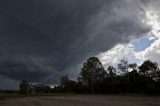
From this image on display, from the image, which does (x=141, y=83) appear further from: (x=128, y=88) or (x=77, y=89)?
(x=77, y=89)

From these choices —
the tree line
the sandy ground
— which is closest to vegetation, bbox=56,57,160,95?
the tree line

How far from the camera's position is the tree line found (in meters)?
113

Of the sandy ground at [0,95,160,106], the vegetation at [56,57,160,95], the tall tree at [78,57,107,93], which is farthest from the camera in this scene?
the tall tree at [78,57,107,93]

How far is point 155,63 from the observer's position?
4820 inches

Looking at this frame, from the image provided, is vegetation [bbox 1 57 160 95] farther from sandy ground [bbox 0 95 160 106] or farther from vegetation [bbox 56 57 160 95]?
sandy ground [bbox 0 95 160 106]

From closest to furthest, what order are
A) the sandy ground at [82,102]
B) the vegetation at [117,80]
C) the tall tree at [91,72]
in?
the sandy ground at [82,102] → the vegetation at [117,80] → the tall tree at [91,72]

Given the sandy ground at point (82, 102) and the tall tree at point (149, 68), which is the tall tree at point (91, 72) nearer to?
the tall tree at point (149, 68)

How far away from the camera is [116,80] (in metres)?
Answer: 129

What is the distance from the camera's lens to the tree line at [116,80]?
113 m

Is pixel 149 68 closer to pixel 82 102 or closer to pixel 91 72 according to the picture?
pixel 91 72

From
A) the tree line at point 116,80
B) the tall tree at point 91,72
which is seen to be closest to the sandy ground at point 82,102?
the tree line at point 116,80

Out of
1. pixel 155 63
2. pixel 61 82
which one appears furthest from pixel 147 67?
pixel 61 82

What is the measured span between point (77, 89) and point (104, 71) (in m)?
A: 17.9

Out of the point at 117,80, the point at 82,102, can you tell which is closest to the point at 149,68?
the point at 117,80
